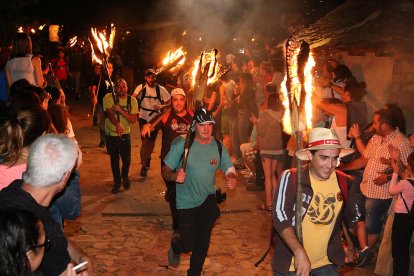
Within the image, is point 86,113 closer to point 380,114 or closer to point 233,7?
point 233,7

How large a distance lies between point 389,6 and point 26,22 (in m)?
22.5

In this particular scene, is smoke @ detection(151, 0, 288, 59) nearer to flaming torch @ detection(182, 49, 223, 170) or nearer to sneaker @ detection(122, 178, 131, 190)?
sneaker @ detection(122, 178, 131, 190)

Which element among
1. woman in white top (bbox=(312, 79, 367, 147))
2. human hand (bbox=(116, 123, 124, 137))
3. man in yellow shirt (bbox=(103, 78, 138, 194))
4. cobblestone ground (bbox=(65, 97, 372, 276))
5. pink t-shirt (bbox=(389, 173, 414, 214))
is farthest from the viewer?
man in yellow shirt (bbox=(103, 78, 138, 194))

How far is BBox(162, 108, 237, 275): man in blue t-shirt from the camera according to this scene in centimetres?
699

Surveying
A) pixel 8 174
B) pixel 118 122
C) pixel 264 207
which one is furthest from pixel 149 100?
pixel 8 174

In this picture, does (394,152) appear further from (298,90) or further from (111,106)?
(111,106)

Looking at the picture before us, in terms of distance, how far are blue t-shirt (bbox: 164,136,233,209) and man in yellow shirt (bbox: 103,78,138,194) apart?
4.11m

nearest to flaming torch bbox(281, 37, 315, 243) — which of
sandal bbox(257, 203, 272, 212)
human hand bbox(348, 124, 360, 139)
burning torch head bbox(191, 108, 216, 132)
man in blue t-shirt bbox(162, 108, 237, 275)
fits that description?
burning torch head bbox(191, 108, 216, 132)

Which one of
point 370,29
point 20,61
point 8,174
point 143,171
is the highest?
point 370,29

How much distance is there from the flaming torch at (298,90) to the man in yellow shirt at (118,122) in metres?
6.16

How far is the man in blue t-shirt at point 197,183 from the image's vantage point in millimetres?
6988

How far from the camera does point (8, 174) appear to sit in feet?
14.8

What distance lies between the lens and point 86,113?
72.2 ft

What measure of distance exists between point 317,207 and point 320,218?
0.37 feet
